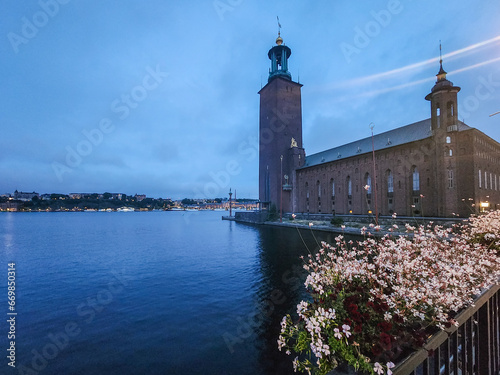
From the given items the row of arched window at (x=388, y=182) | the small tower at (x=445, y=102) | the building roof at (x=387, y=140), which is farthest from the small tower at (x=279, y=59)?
the small tower at (x=445, y=102)

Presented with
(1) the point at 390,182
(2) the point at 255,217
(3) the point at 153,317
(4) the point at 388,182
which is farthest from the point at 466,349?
(2) the point at 255,217

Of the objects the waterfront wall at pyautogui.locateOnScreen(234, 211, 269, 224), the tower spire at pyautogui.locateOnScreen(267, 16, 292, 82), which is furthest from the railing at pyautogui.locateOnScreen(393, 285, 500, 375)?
the tower spire at pyautogui.locateOnScreen(267, 16, 292, 82)

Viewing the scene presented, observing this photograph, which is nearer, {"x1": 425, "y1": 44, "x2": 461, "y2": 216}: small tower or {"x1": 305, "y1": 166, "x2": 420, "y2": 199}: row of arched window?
{"x1": 425, "y1": 44, "x2": 461, "y2": 216}: small tower

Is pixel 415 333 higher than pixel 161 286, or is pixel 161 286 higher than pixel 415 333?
pixel 415 333

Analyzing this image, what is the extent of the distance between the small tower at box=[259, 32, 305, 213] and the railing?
66.0 meters

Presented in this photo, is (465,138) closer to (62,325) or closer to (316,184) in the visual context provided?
(316,184)

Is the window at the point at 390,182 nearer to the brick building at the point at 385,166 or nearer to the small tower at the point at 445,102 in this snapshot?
the brick building at the point at 385,166

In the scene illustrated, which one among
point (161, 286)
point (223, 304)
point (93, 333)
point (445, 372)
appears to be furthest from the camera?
point (161, 286)

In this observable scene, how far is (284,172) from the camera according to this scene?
239ft

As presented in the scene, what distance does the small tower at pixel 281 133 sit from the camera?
72.2 metres

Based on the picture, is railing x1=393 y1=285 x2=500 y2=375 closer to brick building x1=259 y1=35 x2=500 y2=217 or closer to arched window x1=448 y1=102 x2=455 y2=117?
brick building x1=259 y1=35 x2=500 y2=217

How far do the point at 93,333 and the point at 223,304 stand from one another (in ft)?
18.1

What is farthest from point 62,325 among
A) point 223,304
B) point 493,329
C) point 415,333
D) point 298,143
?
point 298,143

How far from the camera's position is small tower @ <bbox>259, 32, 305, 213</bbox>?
72.2 m
